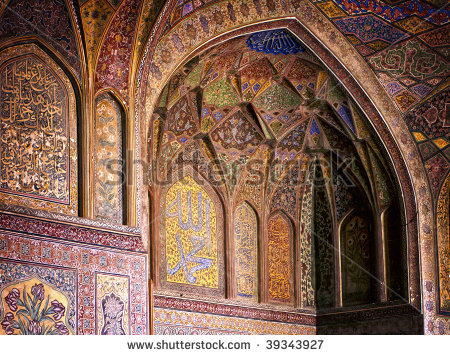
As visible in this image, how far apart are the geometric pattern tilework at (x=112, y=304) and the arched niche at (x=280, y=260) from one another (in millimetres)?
5093

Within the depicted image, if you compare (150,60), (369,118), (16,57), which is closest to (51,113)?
(16,57)

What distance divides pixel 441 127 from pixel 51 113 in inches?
252

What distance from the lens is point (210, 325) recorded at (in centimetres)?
1285

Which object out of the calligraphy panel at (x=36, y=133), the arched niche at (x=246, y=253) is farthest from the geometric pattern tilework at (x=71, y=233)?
the arched niche at (x=246, y=253)

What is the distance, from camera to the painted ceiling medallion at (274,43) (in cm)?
1191

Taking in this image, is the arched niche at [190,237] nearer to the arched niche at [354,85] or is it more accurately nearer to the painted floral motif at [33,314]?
the arched niche at [354,85]

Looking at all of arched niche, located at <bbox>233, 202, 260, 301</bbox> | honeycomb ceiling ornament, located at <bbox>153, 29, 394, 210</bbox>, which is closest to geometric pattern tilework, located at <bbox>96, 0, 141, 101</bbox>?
honeycomb ceiling ornament, located at <bbox>153, 29, 394, 210</bbox>

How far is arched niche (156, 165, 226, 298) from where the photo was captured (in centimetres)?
1281

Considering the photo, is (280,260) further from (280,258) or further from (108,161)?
(108,161)

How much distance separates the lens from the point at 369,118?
12836mm

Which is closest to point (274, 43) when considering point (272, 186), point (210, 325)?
point (272, 186)

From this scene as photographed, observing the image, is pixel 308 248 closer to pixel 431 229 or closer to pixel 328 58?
pixel 431 229

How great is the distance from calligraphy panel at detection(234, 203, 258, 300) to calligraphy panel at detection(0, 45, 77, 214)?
16.4ft

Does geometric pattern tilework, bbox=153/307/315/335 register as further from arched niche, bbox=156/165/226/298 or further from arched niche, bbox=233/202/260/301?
arched niche, bbox=233/202/260/301
